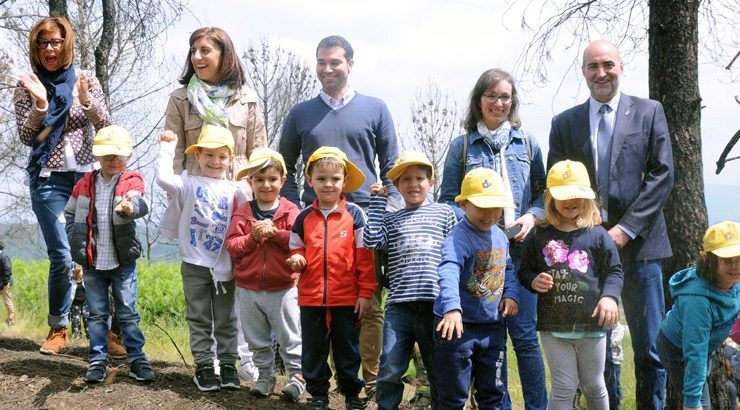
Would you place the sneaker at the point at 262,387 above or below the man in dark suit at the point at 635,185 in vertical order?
below

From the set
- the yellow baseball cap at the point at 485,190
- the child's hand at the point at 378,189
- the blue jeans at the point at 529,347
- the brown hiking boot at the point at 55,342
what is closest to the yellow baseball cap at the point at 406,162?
the child's hand at the point at 378,189

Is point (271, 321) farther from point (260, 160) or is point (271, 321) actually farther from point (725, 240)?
point (725, 240)

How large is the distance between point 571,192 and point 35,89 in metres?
3.98

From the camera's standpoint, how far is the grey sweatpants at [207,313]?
5539mm

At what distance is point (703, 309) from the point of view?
14.7 feet

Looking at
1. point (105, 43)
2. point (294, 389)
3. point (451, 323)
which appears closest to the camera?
point (451, 323)

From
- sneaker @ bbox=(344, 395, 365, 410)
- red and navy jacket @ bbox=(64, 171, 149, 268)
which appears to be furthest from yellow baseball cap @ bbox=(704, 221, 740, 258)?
red and navy jacket @ bbox=(64, 171, 149, 268)

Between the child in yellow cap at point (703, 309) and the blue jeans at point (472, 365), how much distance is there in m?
1.03

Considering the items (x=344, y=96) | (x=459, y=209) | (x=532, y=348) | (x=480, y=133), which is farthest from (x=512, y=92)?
(x=532, y=348)

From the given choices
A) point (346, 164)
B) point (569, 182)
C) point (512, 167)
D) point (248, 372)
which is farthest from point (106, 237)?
point (569, 182)

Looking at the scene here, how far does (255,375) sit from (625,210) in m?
3.00

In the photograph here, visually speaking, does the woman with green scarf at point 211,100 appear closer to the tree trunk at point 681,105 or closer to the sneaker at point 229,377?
the sneaker at point 229,377

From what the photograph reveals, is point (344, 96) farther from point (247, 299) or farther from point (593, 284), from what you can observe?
point (593, 284)

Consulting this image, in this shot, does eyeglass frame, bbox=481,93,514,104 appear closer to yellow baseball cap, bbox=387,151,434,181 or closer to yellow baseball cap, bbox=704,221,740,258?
yellow baseball cap, bbox=387,151,434,181
